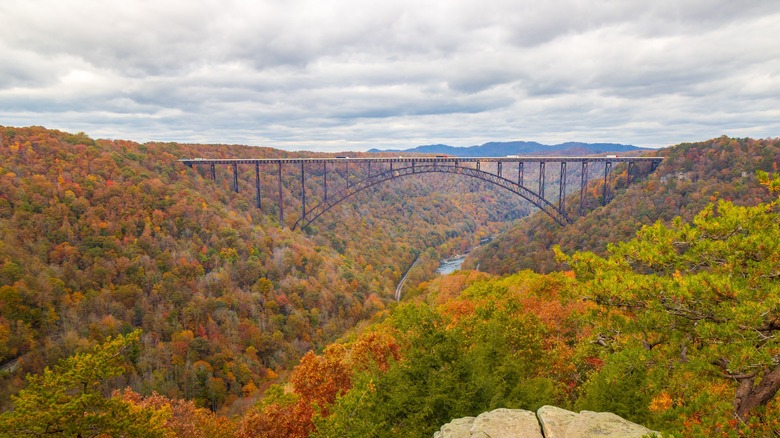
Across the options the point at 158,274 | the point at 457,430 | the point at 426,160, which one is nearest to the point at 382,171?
the point at 426,160

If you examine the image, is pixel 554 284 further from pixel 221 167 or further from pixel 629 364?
pixel 221 167

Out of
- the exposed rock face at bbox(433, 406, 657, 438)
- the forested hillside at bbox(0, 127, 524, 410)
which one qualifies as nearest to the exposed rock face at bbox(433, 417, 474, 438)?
the exposed rock face at bbox(433, 406, 657, 438)

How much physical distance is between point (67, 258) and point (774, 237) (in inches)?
2020

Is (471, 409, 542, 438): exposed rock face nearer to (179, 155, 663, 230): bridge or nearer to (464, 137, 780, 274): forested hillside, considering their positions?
(179, 155, 663, 230): bridge

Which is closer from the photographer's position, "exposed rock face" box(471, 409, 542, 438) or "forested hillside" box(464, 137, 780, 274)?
"exposed rock face" box(471, 409, 542, 438)

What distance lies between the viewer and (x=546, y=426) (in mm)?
7898

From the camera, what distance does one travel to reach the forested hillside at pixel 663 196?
54.6 metres

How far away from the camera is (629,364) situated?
764cm

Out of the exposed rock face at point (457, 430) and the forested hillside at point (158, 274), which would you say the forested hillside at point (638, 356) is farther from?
the forested hillside at point (158, 274)

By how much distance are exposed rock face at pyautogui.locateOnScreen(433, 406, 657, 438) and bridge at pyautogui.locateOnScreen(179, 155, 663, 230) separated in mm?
45190

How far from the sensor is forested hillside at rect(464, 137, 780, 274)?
54625mm

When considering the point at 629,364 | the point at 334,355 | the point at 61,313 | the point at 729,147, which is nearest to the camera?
the point at 629,364

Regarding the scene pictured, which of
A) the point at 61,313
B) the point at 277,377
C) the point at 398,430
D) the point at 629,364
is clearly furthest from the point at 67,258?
the point at 629,364

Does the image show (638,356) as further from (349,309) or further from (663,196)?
(663,196)
